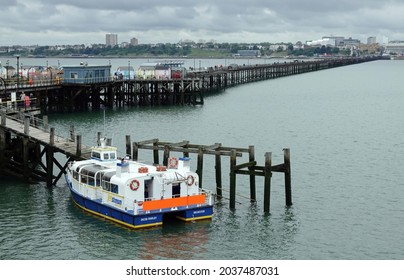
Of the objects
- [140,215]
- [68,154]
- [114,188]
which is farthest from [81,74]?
[140,215]

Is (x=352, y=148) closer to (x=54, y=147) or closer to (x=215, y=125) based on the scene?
(x=215, y=125)

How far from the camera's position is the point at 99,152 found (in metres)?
41.5

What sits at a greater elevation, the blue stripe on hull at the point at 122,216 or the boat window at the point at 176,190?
the boat window at the point at 176,190

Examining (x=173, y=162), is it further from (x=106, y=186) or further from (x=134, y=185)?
(x=106, y=186)

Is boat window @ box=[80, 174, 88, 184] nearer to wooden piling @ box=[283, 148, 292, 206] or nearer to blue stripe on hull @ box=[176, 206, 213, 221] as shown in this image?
blue stripe on hull @ box=[176, 206, 213, 221]

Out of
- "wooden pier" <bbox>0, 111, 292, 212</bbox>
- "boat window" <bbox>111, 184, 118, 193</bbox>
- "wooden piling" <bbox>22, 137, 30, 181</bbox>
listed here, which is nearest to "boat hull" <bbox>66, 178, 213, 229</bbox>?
"boat window" <bbox>111, 184, 118, 193</bbox>

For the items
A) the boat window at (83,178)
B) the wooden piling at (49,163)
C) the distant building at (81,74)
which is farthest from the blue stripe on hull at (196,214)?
the distant building at (81,74)

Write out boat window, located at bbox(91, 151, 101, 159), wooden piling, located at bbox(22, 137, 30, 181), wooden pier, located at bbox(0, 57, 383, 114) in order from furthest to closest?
1. wooden pier, located at bbox(0, 57, 383, 114)
2. wooden piling, located at bbox(22, 137, 30, 181)
3. boat window, located at bbox(91, 151, 101, 159)

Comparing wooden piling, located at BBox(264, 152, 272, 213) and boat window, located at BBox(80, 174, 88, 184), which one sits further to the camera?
boat window, located at BBox(80, 174, 88, 184)

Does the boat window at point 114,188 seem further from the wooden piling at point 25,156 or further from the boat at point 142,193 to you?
the wooden piling at point 25,156

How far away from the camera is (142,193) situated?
36.4 metres

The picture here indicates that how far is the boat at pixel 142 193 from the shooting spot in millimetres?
36156

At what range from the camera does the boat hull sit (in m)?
36.0

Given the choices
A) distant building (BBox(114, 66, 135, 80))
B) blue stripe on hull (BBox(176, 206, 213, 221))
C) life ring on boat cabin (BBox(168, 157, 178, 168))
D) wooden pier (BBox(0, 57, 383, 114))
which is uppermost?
distant building (BBox(114, 66, 135, 80))
